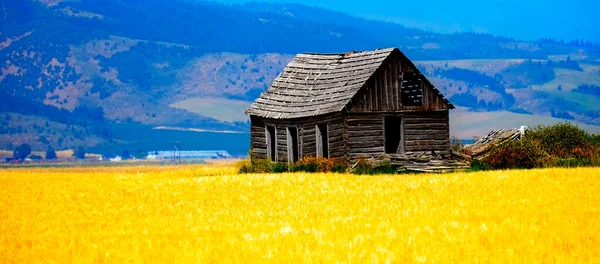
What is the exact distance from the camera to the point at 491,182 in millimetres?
35156

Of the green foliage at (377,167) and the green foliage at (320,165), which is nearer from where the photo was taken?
the green foliage at (377,167)

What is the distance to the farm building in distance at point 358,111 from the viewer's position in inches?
1906

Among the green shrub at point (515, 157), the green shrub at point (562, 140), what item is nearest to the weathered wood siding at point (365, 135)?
the green shrub at point (515, 157)

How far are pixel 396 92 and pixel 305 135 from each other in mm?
4534

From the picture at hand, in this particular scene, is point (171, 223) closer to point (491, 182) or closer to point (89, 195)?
point (89, 195)

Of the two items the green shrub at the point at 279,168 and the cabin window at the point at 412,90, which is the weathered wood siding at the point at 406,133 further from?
the green shrub at the point at 279,168

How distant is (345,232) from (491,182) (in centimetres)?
1342

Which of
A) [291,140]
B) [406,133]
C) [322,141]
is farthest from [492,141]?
[291,140]

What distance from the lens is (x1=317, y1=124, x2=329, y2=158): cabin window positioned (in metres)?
48.9

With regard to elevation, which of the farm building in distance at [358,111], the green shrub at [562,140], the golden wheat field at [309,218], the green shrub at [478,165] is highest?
the farm building in distance at [358,111]

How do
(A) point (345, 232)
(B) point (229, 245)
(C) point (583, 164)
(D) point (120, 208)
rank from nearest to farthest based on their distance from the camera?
(B) point (229, 245) → (A) point (345, 232) → (D) point (120, 208) → (C) point (583, 164)

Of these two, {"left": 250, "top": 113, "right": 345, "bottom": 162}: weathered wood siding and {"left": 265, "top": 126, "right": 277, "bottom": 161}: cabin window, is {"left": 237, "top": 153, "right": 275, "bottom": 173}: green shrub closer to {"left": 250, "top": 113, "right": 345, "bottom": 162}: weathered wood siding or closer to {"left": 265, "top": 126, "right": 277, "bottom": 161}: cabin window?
{"left": 250, "top": 113, "right": 345, "bottom": 162}: weathered wood siding

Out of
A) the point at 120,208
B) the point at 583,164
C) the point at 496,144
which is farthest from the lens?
the point at 496,144

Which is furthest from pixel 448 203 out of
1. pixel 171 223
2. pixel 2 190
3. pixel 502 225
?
pixel 2 190
